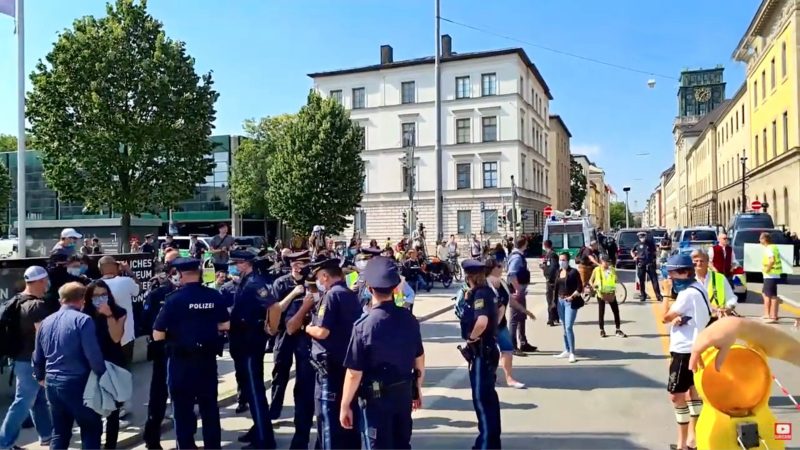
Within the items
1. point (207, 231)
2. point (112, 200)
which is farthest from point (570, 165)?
point (112, 200)

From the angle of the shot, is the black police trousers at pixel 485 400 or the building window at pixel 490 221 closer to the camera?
the black police trousers at pixel 485 400

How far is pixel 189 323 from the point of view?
18.0 ft

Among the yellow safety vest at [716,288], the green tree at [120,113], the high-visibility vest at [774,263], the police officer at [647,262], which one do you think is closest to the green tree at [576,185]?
the police officer at [647,262]

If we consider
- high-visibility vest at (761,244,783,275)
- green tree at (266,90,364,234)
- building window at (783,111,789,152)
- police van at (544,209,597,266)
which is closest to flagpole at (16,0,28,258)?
high-visibility vest at (761,244,783,275)

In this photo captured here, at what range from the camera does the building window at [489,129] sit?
184 feet

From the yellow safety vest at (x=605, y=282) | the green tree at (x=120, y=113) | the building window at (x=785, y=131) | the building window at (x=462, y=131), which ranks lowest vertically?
Answer: the yellow safety vest at (x=605, y=282)

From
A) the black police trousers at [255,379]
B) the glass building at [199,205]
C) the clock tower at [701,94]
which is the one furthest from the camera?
the clock tower at [701,94]

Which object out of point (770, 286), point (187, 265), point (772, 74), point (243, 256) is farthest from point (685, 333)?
point (772, 74)

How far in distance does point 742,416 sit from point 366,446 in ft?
7.82

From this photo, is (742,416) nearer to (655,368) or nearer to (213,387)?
(213,387)

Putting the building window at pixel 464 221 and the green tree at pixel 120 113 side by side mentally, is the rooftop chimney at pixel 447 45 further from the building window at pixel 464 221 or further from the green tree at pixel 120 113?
the green tree at pixel 120 113

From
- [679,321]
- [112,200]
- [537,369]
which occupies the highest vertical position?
[112,200]

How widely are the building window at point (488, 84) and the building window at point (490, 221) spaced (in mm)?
10362

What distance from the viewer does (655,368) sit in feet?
30.7
